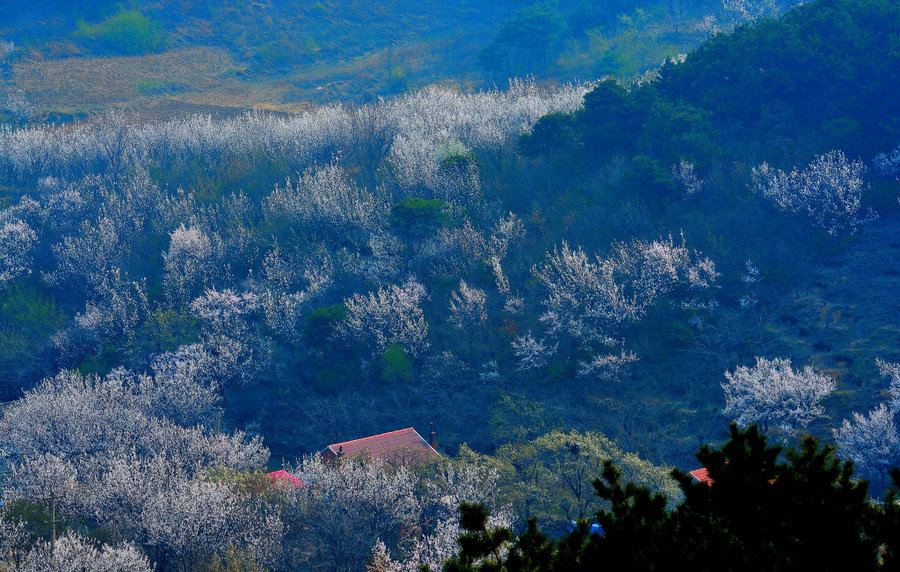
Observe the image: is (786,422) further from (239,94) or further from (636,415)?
(239,94)

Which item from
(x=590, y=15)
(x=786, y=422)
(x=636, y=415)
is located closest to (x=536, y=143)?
(x=636, y=415)

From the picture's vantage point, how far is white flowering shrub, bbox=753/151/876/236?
1818 inches

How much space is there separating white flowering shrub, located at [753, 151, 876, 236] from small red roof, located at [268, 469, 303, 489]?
31579mm

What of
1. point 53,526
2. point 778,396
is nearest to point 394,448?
point 53,526

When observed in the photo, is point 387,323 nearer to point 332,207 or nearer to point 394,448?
point 394,448

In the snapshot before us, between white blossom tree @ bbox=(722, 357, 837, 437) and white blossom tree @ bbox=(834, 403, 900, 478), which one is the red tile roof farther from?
white blossom tree @ bbox=(834, 403, 900, 478)

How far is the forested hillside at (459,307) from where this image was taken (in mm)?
32438

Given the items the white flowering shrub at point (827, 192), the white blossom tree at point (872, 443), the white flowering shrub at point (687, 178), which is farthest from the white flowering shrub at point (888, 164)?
the white blossom tree at point (872, 443)

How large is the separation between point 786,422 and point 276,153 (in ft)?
151

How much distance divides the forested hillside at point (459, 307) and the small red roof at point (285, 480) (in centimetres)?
62

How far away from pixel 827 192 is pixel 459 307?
21.8 metres

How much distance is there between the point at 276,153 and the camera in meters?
67.8

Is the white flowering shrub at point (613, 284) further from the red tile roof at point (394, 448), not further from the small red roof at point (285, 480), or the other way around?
the small red roof at point (285, 480)

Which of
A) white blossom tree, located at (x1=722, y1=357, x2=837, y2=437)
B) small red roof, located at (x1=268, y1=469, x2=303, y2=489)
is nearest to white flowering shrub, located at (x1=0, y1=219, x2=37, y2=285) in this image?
small red roof, located at (x1=268, y1=469, x2=303, y2=489)
